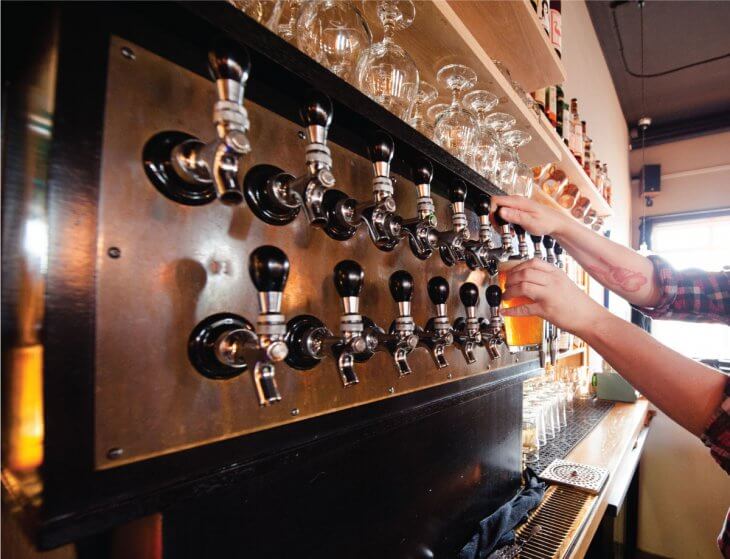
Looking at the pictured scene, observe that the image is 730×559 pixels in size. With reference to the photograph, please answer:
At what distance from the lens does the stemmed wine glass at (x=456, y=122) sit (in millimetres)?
928

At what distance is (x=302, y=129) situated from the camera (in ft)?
1.73

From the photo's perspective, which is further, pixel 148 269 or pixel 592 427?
pixel 592 427

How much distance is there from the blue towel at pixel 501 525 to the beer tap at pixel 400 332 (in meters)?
0.56

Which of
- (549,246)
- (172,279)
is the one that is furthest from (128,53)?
(549,246)

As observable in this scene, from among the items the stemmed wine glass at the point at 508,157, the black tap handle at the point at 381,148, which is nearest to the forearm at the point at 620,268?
the stemmed wine glass at the point at 508,157

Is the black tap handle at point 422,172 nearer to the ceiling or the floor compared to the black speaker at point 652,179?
nearer to the floor

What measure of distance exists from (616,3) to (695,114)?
2574mm

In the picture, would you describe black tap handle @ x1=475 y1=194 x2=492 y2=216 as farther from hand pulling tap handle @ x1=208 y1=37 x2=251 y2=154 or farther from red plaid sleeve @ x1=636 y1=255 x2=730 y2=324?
Result: red plaid sleeve @ x1=636 y1=255 x2=730 y2=324

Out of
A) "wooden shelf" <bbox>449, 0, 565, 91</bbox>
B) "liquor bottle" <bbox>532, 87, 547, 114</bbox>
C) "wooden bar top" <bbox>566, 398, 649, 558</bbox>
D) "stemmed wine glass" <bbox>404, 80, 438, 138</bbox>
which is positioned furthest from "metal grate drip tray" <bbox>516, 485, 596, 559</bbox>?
"liquor bottle" <bbox>532, 87, 547, 114</bbox>

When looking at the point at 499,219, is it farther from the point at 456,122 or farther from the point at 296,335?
the point at 296,335

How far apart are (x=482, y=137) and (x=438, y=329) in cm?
57

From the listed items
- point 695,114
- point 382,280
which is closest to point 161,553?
point 382,280

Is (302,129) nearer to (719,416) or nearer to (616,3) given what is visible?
(719,416)

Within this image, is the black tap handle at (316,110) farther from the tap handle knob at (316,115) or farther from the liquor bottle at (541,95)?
the liquor bottle at (541,95)
